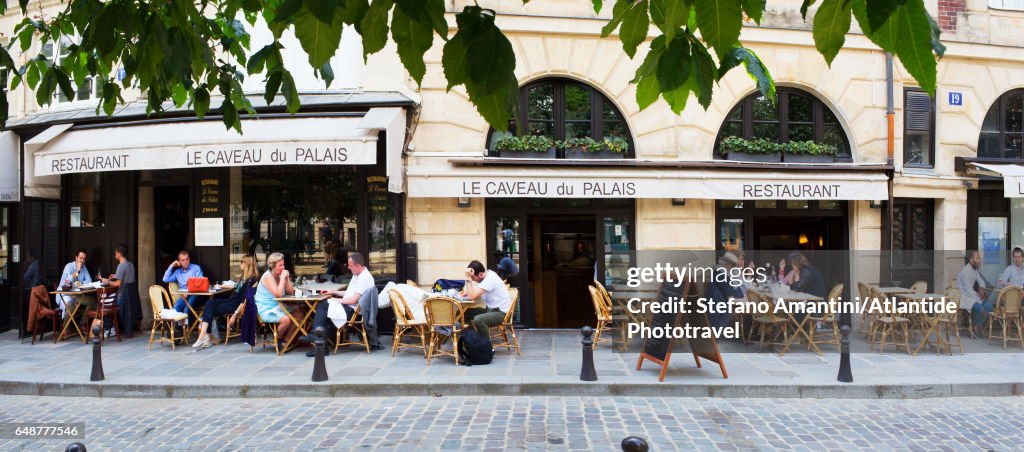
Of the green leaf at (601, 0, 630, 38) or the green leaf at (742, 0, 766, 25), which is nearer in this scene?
the green leaf at (742, 0, 766, 25)

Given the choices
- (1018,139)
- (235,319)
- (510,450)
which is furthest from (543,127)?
(1018,139)

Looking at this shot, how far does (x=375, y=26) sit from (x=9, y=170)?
12.4 meters

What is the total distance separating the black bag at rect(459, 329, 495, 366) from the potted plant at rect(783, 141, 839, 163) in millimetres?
6683

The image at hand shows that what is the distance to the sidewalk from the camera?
735 centimetres

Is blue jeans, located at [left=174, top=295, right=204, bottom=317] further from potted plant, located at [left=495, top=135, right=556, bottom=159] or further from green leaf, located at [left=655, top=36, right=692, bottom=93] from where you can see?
green leaf, located at [left=655, top=36, right=692, bottom=93]

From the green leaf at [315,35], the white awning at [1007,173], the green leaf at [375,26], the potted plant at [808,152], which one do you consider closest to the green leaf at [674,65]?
the green leaf at [375,26]

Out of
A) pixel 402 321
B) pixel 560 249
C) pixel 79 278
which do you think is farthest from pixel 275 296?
pixel 560 249

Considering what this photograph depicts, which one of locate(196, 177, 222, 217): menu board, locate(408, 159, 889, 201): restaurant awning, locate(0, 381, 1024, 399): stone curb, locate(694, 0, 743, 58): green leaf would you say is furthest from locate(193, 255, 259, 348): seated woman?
locate(694, 0, 743, 58): green leaf

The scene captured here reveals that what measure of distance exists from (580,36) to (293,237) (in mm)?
6091

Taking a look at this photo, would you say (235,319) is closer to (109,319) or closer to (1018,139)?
(109,319)

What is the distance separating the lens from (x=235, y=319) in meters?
10.1

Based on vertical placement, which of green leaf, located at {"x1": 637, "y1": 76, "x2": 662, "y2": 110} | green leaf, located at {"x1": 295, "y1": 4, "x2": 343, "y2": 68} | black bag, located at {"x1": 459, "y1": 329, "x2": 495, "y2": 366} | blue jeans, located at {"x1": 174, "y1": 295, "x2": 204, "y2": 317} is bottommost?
black bag, located at {"x1": 459, "y1": 329, "x2": 495, "y2": 366}

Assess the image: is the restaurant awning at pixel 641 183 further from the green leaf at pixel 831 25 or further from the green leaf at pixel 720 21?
the green leaf at pixel 720 21

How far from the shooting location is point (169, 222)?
1202 cm
